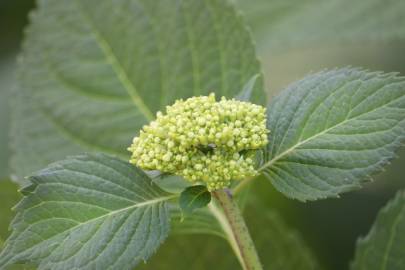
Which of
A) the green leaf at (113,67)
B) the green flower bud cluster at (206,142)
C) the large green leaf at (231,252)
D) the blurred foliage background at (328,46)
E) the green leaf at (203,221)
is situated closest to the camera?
the green flower bud cluster at (206,142)

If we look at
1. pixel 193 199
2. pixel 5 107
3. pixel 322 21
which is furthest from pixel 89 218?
pixel 5 107

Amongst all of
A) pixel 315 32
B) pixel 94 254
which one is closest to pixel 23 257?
pixel 94 254

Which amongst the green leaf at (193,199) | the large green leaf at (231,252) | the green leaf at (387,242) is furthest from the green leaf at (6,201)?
the green leaf at (387,242)

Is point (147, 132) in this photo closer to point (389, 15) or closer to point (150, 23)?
point (150, 23)

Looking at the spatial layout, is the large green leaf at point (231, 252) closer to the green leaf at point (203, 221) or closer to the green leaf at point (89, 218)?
the green leaf at point (203, 221)

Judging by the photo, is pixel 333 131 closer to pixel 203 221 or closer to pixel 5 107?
pixel 203 221

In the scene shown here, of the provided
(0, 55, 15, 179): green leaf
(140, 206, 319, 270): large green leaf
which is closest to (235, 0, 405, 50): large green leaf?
(140, 206, 319, 270): large green leaf
